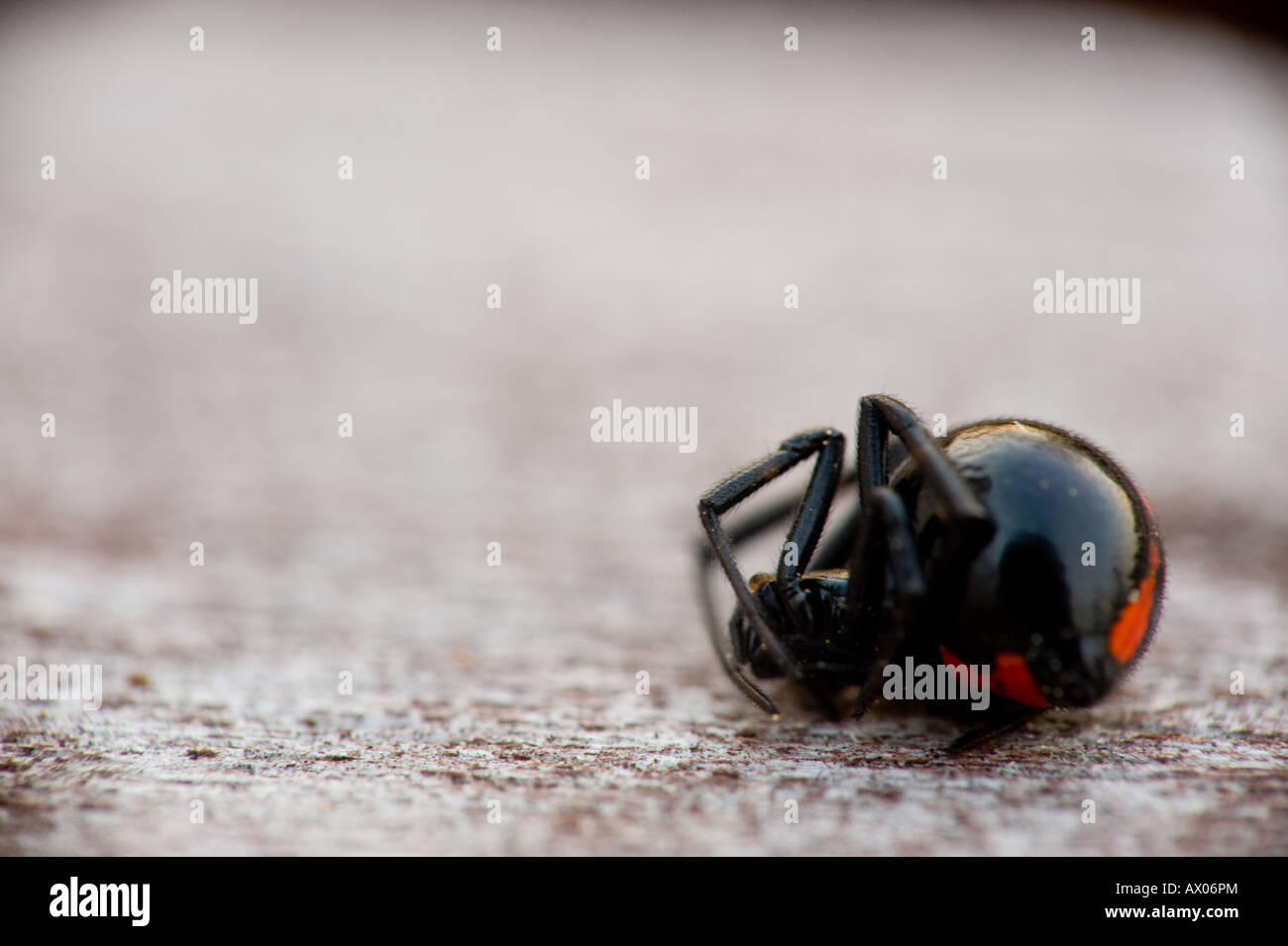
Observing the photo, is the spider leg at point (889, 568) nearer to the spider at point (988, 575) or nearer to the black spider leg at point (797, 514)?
the spider at point (988, 575)

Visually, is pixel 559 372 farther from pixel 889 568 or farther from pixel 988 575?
pixel 988 575

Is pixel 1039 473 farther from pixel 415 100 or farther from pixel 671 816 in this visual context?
pixel 415 100

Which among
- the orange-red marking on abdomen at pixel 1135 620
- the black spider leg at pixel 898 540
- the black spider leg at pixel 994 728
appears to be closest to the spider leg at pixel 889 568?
the black spider leg at pixel 898 540

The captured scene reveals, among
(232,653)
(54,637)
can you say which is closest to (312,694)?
(232,653)

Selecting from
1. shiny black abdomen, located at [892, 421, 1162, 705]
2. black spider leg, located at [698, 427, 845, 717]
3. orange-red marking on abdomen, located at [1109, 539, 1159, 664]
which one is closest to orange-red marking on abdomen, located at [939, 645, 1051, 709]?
shiny black abdomen, located at [892, 421, 1162, 705]

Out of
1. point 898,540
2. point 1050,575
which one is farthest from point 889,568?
point 1050,575

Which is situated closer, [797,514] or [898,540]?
[898,540]
